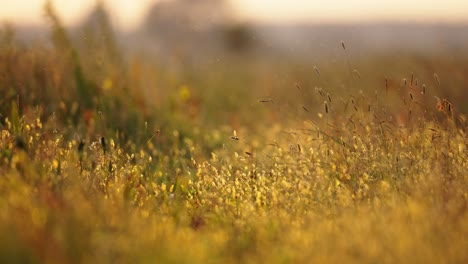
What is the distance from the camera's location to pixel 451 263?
209 cm

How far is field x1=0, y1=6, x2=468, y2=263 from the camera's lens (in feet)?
6.98

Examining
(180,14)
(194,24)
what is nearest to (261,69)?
(194,24)

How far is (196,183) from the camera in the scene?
3.36 metres

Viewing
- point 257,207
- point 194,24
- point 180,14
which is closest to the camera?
point 257,207

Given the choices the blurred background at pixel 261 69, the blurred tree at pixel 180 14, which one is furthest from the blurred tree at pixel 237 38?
the blurred background at pixel 261 69

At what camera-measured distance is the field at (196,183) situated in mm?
2129

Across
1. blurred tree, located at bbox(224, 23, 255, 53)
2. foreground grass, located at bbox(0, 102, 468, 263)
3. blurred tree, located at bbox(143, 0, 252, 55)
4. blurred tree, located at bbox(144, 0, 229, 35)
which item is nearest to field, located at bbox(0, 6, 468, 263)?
foreground grass, located at bbox(0, 102, 468, 263)

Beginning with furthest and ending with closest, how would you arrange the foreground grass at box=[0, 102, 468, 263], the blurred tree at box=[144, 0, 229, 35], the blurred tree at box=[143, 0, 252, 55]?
the blurred tree at box=[144, 0, 229, 35] < the blurred tree at box=[143, 0, 252, 55] < the foreground grass at box=[0, 102, 468, 263]

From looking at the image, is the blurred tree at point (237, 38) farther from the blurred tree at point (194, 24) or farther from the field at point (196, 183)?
the field at point (196, 183)

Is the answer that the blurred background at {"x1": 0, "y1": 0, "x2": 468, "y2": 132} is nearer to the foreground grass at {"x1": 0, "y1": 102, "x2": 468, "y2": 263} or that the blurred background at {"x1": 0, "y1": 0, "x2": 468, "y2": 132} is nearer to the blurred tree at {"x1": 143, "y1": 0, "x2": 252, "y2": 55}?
the foreground grass at {"x1": 0, "y1": 102, "x2": 468, "y2": 263}

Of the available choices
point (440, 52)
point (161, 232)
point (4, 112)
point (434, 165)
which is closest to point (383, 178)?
point (434, 165)

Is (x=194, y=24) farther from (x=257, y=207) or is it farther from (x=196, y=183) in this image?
(x=257, y=207)

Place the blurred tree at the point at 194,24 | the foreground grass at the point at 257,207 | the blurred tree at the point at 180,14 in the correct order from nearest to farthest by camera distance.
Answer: the foreground grass at the point at 257,207 → the blurred tree at the point at 194,24 → the blurred tree at the point at 180,14

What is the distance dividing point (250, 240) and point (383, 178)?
883 millimetres
